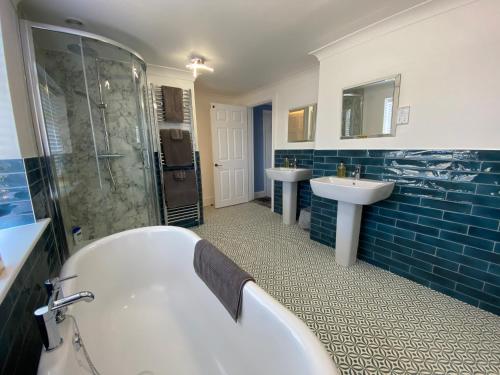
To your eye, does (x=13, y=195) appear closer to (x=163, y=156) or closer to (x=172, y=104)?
(x=163, y=156)

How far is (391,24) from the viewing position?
1718 millimetres

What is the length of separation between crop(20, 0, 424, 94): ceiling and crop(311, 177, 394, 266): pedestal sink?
55.1 inches

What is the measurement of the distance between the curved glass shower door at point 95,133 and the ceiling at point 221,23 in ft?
0.66

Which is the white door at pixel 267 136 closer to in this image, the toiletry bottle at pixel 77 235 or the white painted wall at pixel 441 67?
the white painted wall at pixel 441 67

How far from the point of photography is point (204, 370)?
1133 mm

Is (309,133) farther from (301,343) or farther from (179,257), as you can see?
(301,343)

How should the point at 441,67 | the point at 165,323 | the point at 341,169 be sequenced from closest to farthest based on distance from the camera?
1. the point at 165,323
2. the point at 441,67
3. the point at 341,169

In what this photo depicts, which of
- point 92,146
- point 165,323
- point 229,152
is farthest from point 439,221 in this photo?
point 92,146

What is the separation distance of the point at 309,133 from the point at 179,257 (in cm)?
241

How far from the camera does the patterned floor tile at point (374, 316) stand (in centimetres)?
119

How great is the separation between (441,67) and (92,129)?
10.2 ft

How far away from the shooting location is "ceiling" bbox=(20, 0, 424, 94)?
1.52 meters

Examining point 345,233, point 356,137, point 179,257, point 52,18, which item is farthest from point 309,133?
point 52,18

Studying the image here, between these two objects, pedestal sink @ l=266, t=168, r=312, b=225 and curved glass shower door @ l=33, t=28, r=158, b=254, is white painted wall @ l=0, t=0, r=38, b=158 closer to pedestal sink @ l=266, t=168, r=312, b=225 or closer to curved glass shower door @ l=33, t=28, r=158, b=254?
curved glass shower door @ l=33, t=28, r=158, b=254
